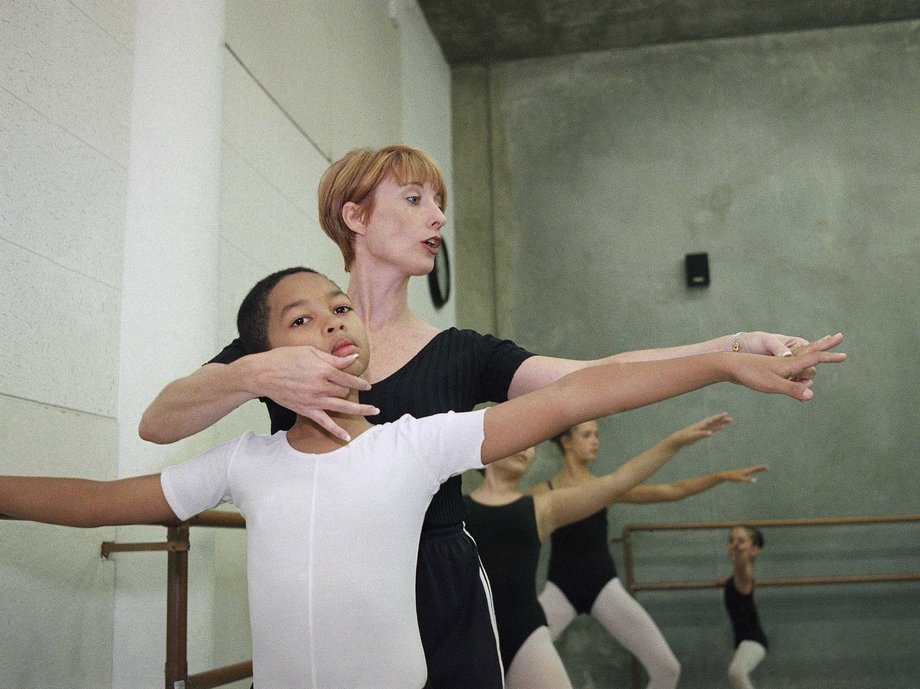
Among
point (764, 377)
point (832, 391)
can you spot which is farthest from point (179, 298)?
point (832, 391)

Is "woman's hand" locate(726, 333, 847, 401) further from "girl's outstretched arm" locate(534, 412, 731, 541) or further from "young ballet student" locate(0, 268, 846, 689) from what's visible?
"girl's outstretched arm" locate(534, 412, 731, 541)

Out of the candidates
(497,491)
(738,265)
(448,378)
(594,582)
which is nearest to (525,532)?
(497,491)

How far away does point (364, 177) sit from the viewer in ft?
5.62

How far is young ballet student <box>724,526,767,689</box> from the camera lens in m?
5.05

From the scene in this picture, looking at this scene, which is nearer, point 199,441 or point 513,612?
point 199,441

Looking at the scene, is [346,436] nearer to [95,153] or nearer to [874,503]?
[95,153]

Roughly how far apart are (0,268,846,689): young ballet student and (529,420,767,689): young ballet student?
303 centimetres

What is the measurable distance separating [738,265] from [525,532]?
3.09 metres

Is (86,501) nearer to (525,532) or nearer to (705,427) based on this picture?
(705,427)

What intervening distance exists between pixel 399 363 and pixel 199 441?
1.33 m

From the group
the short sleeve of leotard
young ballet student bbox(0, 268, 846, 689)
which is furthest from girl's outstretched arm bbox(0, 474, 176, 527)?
the short sleeve of leotard

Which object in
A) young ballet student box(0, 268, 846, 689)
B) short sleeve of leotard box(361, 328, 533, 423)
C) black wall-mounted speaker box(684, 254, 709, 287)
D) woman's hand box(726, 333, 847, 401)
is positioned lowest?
young ballet student box(0, 268, 846, 689)

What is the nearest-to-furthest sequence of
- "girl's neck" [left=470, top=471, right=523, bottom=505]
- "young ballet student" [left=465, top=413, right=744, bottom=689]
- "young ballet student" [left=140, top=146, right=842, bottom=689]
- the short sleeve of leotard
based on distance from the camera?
1. "young ballet student" [left=140, top=146, right=842, bottom=689]
2. the short sleeve of leotard
3. "young ballet student" [left=465, top=413, right=744, bottom=689]
4. "girl's neck" [left=470, top=471, right=523, bottom=505]

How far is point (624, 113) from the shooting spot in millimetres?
6207
